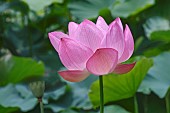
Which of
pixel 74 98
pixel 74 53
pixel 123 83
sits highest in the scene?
pixel 74 53

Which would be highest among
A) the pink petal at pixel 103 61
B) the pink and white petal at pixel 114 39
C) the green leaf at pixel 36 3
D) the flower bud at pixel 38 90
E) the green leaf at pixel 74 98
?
the pink and white petal at pixel 114 39

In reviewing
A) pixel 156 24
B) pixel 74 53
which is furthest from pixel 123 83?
pixel 156 24

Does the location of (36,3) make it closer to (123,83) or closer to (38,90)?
(123,83)

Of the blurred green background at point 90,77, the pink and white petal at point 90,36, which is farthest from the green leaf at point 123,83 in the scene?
the pink and white petal at point 90,36

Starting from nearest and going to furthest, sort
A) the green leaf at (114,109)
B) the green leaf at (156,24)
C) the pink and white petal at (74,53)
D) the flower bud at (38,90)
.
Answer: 1. the pink and white petal at (74,53)
2. the flower bud at (38,90)
3. the green leaf at (114,109)
4. the green leaf at (156,24)

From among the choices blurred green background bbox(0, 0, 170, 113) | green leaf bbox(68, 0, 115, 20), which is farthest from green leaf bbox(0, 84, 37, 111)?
green leaf bbox(68, 0, 115, 20)

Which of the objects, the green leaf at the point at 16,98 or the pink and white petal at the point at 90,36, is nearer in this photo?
the pink and white petal at the point at 90,36

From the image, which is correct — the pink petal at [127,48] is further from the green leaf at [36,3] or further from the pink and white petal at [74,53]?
the green leaf at [36,3]

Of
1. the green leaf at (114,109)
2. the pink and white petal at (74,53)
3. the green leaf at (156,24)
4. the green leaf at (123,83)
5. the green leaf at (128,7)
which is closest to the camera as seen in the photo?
the pink and white petal at (74,53)
